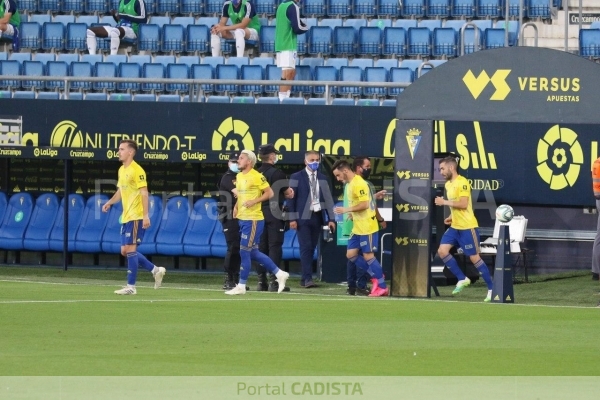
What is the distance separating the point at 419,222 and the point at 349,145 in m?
3.53

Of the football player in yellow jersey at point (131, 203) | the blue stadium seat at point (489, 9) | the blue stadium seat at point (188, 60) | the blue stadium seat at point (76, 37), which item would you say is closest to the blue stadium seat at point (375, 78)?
the blue stadium seat at point (489, 9)

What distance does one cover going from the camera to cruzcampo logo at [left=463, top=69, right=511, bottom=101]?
1702cm

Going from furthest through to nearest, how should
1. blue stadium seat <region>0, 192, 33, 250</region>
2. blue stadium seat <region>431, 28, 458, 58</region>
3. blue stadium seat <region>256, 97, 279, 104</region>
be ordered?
blue stadium seat <region>0, 192, 33, 250</region> → blue stadium seat <region>431, 28, 458, 58</region> → blue stadium seat <region>256, 97, 279, 104</region>

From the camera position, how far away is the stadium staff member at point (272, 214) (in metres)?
18.3

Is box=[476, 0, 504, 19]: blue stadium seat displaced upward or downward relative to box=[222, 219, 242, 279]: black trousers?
upward

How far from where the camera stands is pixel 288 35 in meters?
23.0

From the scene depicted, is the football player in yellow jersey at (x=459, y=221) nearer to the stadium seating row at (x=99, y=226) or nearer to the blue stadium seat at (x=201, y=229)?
the stadium seating row at (x=99, y=226)

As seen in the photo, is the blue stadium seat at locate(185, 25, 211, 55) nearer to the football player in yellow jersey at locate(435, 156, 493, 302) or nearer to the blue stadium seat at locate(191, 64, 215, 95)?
the blue stadium seat at locate(191, 64, 215, 95)

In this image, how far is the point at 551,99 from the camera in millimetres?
16812

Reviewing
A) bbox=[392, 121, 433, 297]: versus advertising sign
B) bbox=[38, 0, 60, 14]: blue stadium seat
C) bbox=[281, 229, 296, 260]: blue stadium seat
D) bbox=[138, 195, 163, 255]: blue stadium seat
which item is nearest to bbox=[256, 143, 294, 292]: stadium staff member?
bbox=[392, 121, 433, 297]: versus advertising sign

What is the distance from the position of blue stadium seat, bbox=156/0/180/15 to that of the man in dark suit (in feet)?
26.0

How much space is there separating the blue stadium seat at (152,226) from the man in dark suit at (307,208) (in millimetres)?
4154

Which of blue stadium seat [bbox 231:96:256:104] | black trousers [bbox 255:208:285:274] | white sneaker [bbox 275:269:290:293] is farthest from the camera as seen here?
blue stadium seat [bbox 231:96:256:104]

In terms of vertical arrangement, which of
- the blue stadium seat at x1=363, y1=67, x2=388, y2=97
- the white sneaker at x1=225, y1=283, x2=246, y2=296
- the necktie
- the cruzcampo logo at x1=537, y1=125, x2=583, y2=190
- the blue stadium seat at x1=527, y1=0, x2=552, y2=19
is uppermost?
the blue stadium seat at x1=527, y1=0, x2=552, y2=19
